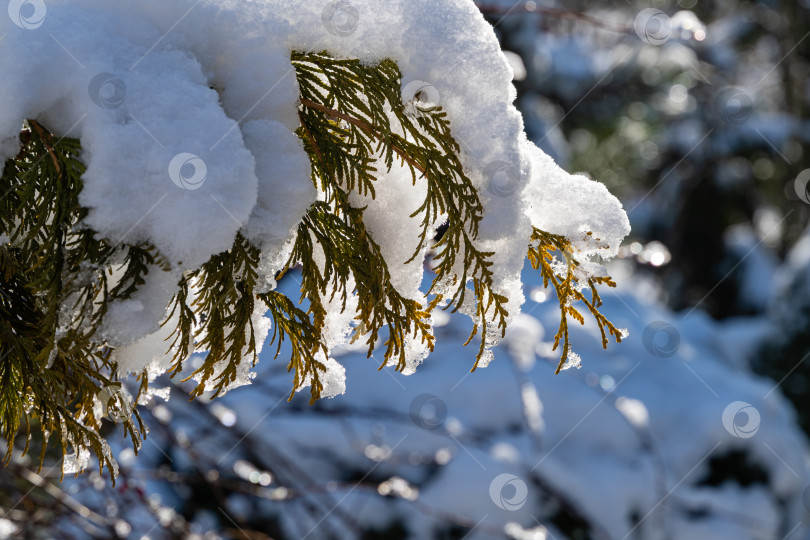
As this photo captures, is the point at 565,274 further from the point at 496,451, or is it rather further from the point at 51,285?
the point at 496,451

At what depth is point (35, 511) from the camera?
2404 mm
